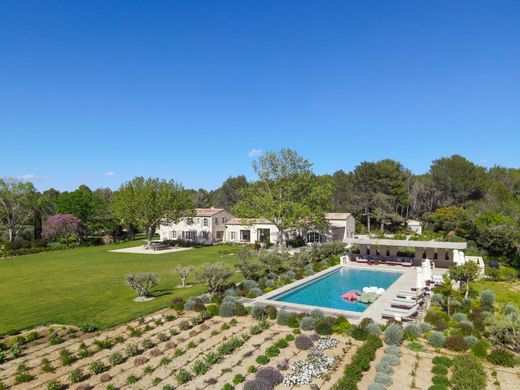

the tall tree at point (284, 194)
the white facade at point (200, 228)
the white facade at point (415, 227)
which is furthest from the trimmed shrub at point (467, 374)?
the white facade at point (415, 227)

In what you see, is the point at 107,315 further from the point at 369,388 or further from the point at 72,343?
the point at 369,388

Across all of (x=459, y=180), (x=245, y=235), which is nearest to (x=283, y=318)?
(x=245, y=235)

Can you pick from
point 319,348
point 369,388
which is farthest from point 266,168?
point 369,388

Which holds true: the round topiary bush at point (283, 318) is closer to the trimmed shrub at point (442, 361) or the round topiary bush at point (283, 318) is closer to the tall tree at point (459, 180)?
the trimmed shrub at point (442, 361)

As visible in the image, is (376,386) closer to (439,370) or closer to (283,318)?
(439,370)

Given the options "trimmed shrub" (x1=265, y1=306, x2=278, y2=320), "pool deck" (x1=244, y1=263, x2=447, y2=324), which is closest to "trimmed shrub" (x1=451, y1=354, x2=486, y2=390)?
"pool deck" (x1=244, y1=263, x2=447, y2=324)

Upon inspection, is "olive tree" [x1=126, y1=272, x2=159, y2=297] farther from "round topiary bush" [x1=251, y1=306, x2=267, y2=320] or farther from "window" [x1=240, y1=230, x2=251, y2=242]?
"window" [x1=240, y1=230, x2=251, y2=242]
